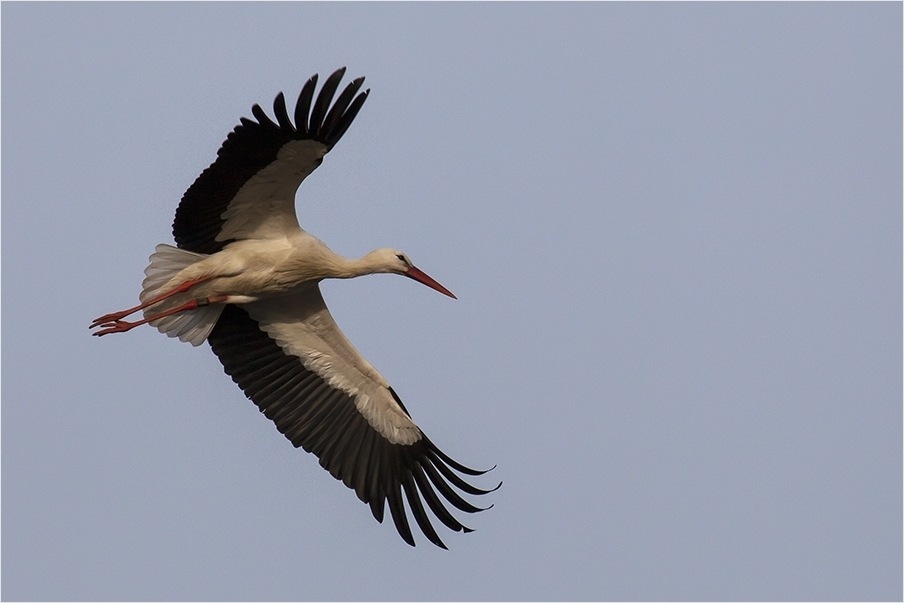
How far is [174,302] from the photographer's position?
10.6 m

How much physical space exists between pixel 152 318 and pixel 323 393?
52.0 inches

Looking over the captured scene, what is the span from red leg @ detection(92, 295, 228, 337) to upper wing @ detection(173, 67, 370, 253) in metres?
0.34

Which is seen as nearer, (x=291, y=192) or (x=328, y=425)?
(x=291, y=192)

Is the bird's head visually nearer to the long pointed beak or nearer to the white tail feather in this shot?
the long pointed beak

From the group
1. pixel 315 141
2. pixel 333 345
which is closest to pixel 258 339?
pixel 333 345

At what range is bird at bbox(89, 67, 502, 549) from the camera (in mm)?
10062

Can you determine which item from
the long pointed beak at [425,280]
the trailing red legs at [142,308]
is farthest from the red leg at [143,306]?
the long pointed beak at [425,280]

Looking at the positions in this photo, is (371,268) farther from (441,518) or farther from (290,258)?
(441,518)

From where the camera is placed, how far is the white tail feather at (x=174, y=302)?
10.5 m

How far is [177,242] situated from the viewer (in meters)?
10.5

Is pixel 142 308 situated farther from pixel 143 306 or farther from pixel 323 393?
pixel 323 393

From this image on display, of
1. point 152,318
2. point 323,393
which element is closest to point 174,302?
point 152,318

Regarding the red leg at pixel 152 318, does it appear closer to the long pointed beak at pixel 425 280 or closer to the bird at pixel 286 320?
the bird at pixel 286 320

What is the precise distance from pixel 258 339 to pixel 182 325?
1.89 feet
